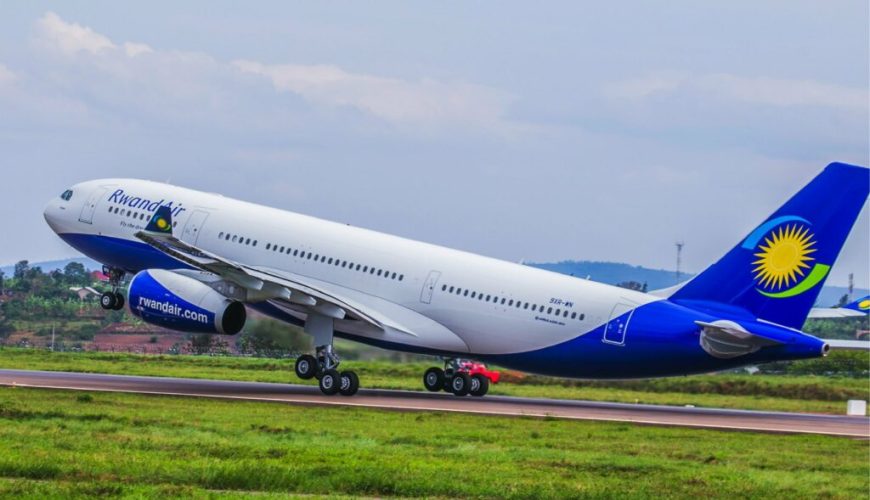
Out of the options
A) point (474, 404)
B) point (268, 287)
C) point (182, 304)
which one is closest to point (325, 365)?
point (268, 287)

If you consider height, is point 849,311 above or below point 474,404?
above

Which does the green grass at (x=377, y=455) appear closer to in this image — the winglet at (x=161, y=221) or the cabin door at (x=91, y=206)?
the winglet at (x=161, y=221)

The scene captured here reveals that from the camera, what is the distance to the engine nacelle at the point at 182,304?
45844 millimetres

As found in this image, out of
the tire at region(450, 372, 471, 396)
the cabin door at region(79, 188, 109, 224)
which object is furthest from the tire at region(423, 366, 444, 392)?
the cabin door at region(79, 188, 109, 224)

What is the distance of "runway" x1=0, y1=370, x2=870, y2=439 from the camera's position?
40.7 meters

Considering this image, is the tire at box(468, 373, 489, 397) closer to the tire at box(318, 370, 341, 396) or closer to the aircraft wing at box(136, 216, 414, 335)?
the aircraft wing at box(136, 216, 414, 335)

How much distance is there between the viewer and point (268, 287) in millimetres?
46219

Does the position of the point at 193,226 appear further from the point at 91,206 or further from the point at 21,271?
the point at 21,271

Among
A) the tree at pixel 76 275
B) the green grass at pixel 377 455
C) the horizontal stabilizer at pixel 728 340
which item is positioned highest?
the tree at pixel 76 275

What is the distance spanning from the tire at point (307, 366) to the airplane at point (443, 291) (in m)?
0.05

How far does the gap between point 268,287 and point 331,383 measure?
3.63 meters

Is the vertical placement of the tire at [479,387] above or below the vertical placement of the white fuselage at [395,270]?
below

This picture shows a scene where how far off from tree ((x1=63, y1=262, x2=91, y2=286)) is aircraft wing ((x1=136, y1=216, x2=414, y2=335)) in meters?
76.1

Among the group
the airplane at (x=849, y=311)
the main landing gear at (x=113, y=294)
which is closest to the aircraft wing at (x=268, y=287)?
the main landing gear at (x=113, y=294)
